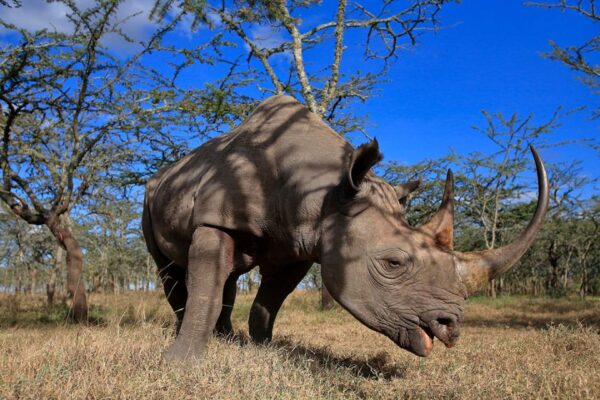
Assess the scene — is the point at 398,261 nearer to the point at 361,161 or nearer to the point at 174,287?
the point at 361,161

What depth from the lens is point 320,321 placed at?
11.6 metres

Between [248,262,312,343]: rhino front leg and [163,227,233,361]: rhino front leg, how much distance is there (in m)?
1.02

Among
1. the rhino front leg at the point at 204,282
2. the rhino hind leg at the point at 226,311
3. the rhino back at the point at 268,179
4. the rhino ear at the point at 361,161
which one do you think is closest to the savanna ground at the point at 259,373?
the rhino front leg at the point at 204,282

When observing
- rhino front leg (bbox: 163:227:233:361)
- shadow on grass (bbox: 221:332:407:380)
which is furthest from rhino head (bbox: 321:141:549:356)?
rhino front leg (bbox: 163:227:233:361)

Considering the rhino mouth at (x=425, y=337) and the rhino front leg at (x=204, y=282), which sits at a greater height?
the rhino front leg at (x=204, y=282)

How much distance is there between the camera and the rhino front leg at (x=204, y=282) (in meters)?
3.86

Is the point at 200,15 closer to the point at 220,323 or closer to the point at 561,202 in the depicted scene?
the point at 220,323

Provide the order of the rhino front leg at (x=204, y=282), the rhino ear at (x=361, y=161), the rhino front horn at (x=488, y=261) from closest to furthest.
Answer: the rhino front horn at (x=488, y=261), the rhino ear at (x=361, y=161), the rhino front leg at (x=204, y=282)

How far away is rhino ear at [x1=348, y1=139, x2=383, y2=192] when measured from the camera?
3.47m

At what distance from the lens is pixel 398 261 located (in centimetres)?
331

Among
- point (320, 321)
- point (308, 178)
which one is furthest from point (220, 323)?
point (320, 321)

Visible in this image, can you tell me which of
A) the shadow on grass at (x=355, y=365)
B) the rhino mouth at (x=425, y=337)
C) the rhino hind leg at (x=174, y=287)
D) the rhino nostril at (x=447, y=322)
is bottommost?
the shadow on grass at (x=355, y=365)

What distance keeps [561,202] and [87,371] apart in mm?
29024

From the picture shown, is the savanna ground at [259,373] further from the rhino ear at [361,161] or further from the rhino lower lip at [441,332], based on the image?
the rhino ear at [361,161]
